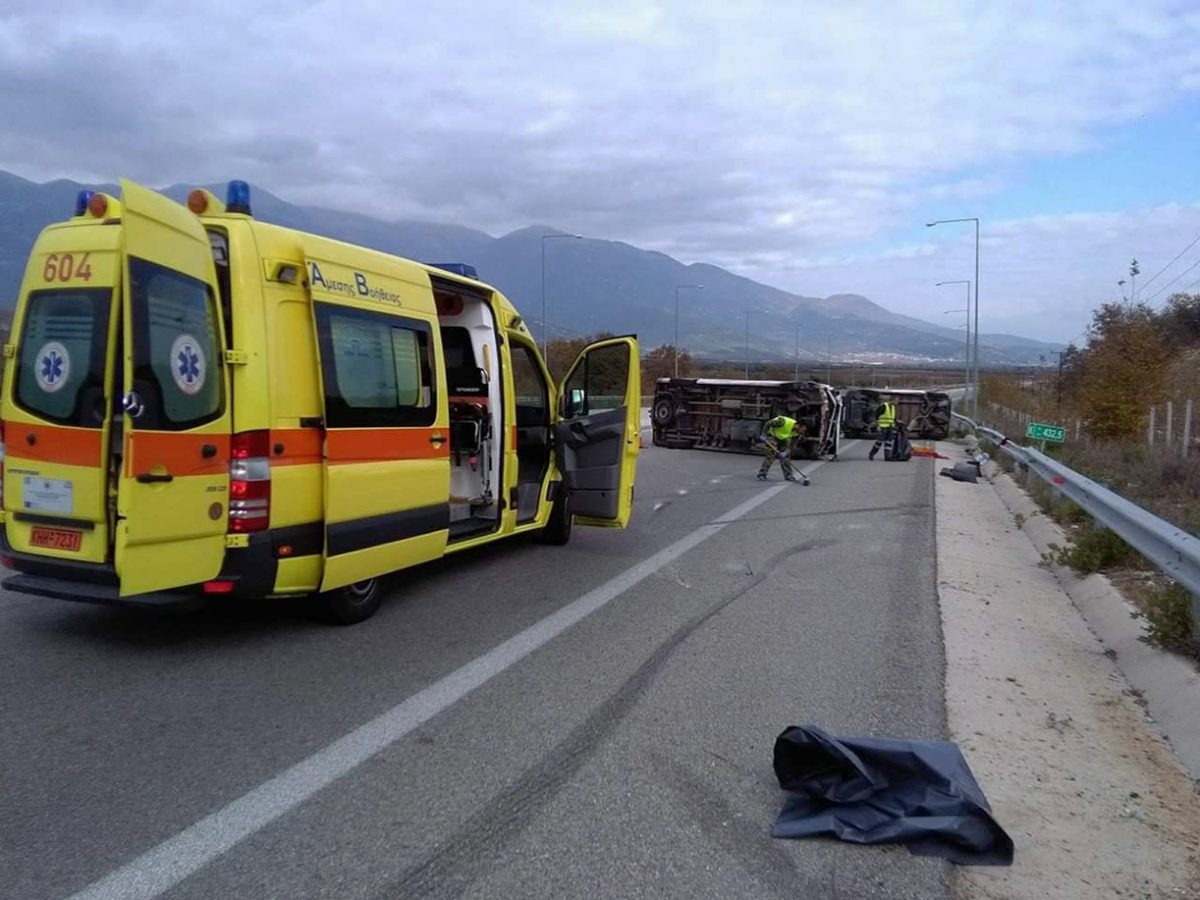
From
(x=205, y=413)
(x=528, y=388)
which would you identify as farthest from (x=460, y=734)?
(x=528, y=388)

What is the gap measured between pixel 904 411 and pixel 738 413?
41.2 ft

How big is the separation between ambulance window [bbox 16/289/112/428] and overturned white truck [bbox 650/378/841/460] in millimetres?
18572

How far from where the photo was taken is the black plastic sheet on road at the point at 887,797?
132 inches

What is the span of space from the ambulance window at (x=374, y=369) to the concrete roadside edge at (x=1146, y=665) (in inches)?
184

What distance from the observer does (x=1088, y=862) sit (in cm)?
332

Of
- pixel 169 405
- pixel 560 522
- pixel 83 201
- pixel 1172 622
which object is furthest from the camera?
pixel 560 522

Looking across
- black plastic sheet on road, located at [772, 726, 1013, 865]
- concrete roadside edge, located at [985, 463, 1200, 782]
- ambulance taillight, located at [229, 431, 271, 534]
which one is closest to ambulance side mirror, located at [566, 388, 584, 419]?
ambulance taillight, located at [229, 431, 271, 534]

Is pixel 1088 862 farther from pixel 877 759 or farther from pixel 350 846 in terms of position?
pixel 350 846

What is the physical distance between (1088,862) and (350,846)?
8.68ft

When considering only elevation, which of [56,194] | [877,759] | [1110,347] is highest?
[56,194]

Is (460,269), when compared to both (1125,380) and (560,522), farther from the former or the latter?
(1125,380)

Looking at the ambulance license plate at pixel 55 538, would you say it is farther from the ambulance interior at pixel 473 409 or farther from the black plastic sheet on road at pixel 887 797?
the black plastic sheet on road at pixel 887 797

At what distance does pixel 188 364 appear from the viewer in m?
4.77

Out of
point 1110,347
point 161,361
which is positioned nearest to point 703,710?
point 161,361
